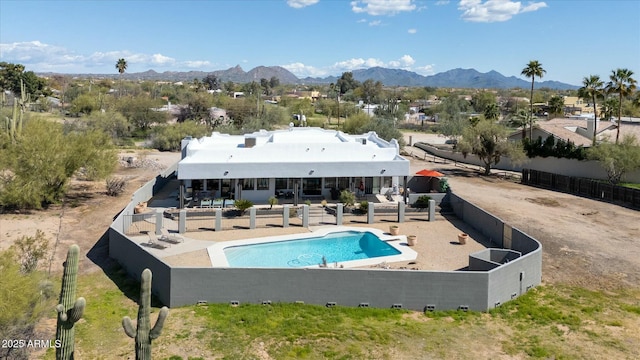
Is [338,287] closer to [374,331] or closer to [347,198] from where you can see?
[374,331]

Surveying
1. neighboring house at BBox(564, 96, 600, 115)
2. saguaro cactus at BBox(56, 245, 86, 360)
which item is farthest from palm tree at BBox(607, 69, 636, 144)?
neighboring house at BBox(564, 96, 600, 115)

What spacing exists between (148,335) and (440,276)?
30.3 ft

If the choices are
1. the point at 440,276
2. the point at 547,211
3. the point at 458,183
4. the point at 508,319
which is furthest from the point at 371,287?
the point at 458,183

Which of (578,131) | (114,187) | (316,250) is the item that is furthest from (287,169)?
(578,131)

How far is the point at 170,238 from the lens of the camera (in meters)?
21.3

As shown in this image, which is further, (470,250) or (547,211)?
(547,211)

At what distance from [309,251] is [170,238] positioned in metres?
6.29

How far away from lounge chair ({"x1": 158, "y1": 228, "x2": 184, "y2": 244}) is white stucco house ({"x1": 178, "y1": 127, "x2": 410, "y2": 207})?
150 inches

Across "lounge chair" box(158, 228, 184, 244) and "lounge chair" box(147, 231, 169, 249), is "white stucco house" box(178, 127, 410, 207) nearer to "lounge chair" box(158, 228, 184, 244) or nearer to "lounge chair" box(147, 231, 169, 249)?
"lounge chair" box(158, 228, 184, 244)

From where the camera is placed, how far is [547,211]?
2902cm

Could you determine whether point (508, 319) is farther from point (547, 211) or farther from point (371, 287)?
point (547, 211)

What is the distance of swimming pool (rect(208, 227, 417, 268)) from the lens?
1959 centimetres

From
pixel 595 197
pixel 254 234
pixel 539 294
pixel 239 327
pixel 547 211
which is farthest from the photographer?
pixel 595 197

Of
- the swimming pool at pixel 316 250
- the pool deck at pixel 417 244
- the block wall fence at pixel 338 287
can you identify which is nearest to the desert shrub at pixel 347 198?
the pool deck at pixel 417 244
